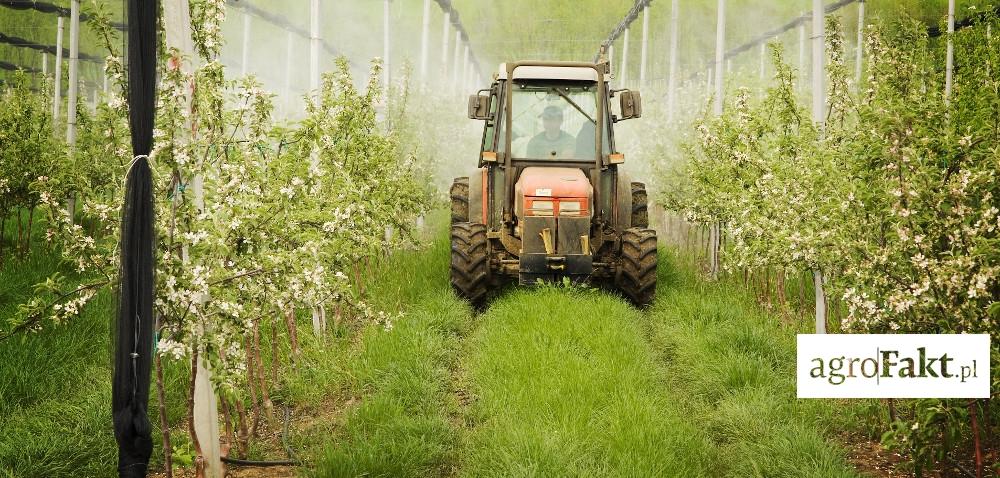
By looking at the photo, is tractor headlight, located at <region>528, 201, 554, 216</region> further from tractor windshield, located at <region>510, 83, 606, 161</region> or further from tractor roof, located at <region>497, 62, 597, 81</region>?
tractor roof, located at <region>497, 62, 597, 81</region>

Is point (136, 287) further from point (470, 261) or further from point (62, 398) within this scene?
point (470, 261)

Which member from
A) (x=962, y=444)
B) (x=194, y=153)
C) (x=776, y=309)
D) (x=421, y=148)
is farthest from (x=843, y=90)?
(x=421, y=148)

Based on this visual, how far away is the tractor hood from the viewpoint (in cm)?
891

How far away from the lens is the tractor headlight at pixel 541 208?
892cm

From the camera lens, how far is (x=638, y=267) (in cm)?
912

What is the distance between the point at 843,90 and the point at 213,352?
6563 millimetres

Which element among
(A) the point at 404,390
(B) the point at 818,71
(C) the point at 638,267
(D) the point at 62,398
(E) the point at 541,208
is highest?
(B) the point at 818,71

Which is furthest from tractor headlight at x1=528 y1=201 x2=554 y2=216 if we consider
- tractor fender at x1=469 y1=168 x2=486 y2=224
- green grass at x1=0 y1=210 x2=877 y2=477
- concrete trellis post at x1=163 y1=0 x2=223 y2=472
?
concrete trellis post at x1=163 y1=0 x2=223 y2=472

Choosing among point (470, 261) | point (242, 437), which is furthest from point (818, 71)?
point (242, 437)

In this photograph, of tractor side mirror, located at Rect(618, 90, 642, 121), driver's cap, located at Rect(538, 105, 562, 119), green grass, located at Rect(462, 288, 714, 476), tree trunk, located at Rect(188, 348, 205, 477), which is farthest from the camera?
driver's cap, located at Rect(538, 105, 562, 119)

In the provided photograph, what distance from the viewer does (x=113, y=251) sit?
4430 mm

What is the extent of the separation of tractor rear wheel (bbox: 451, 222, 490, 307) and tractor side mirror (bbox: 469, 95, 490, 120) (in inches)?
49.6

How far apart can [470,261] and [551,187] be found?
106 cm

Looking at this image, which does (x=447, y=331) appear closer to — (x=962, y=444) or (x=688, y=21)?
(x=962, y=444)
